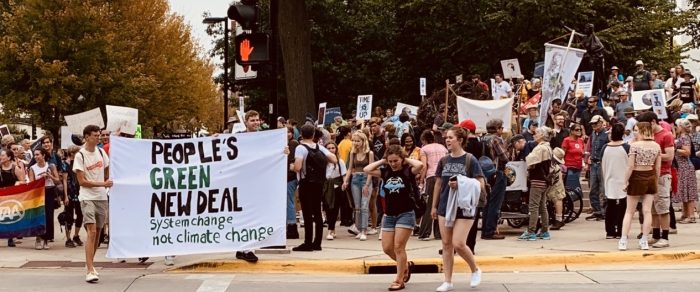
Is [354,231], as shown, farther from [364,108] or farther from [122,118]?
[364,108]

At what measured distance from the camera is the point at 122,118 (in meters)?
22.3

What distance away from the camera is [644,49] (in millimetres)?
37906

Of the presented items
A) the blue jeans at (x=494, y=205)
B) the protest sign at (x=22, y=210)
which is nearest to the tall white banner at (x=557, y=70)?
the blue jeans at (x=494, y=205)

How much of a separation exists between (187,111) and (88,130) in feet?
144

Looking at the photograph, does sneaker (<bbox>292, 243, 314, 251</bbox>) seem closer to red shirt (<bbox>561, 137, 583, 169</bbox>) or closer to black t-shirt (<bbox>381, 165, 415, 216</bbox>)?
black t-shirt (<bbox>381, 165, 415, 216</bbox>)

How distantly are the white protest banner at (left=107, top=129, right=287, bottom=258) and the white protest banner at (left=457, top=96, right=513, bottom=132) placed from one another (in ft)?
22.9

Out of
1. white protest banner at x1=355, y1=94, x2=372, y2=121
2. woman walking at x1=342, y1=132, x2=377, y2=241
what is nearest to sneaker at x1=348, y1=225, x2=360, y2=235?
woman walking at x1=342, y1=132, x2=377, y2=241

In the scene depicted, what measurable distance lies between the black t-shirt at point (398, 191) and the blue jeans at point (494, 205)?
4.40 m

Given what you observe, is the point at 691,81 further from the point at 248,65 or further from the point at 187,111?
the point at 187,111

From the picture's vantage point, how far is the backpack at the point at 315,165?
46.2 feet

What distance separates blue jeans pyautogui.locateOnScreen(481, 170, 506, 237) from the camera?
1527 cm

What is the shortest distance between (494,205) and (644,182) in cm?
260

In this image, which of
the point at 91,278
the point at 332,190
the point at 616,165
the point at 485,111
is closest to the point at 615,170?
the point at 616,165

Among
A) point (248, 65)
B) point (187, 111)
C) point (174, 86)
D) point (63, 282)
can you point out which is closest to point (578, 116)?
point (248, 65)
